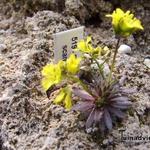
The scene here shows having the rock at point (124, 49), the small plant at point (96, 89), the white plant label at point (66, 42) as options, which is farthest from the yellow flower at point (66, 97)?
the rock at point (124, 49)

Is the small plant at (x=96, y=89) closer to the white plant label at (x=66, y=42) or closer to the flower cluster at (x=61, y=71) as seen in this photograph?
the flower cluster at (x=61, y=71)

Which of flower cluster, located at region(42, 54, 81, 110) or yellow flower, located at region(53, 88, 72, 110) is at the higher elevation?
flower cluster, located at region(42, 54, 81, 110)

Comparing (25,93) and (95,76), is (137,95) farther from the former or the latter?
(25,93)

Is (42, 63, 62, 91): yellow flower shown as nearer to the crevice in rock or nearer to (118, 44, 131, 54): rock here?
(118, 44, 131, 54): rock

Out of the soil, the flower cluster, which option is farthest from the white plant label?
the flower cluster

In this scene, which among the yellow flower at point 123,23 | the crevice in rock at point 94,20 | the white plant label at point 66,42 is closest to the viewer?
the yellow flower at point 123,23

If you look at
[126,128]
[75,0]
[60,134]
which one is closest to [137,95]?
[126,128]

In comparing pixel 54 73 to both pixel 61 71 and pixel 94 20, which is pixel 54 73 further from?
pixel 94 20
